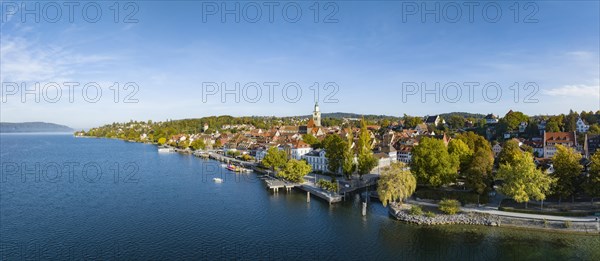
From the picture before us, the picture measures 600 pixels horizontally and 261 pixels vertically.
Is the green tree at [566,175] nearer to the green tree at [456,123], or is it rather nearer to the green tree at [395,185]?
the green tree at [395,185]

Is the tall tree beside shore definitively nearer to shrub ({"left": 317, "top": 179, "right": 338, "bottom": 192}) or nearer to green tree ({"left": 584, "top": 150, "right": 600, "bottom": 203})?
shrub ({"left": 317, "top": 179, "right": 338, "bottom": 192})

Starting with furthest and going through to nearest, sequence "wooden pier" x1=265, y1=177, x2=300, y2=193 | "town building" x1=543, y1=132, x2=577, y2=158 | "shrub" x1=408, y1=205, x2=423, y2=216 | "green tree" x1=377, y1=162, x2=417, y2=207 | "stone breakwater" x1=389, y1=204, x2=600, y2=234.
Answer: "town building" x1=543, y1=132, x2=577, y2=158
"wooden pier" x1=265, y1=177, x2=300, y2=193
"green tree" x1=377, y1=162, x2=417, y2=207
"shrub" x1=408, y1=205, x2=423, y2=216
"stone breakwater" x1=389, y1=204, x2=600, y2=234

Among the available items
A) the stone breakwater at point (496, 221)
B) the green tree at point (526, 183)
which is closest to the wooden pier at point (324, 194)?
the stone breakwater at point (496, 221)

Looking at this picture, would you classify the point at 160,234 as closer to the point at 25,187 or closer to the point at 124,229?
the point at 124,229

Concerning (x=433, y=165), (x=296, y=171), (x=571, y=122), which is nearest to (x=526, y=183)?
(x=433, y=165)

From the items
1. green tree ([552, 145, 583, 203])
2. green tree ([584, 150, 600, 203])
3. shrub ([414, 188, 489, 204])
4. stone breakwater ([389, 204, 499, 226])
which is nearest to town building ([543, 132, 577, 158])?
green tree ([552, 145, 583, 203])

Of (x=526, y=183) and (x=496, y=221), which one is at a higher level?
(x=526, y=183)

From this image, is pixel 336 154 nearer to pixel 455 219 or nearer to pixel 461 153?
pixel 461 153

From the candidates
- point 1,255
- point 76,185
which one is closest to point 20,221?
point 1,255
